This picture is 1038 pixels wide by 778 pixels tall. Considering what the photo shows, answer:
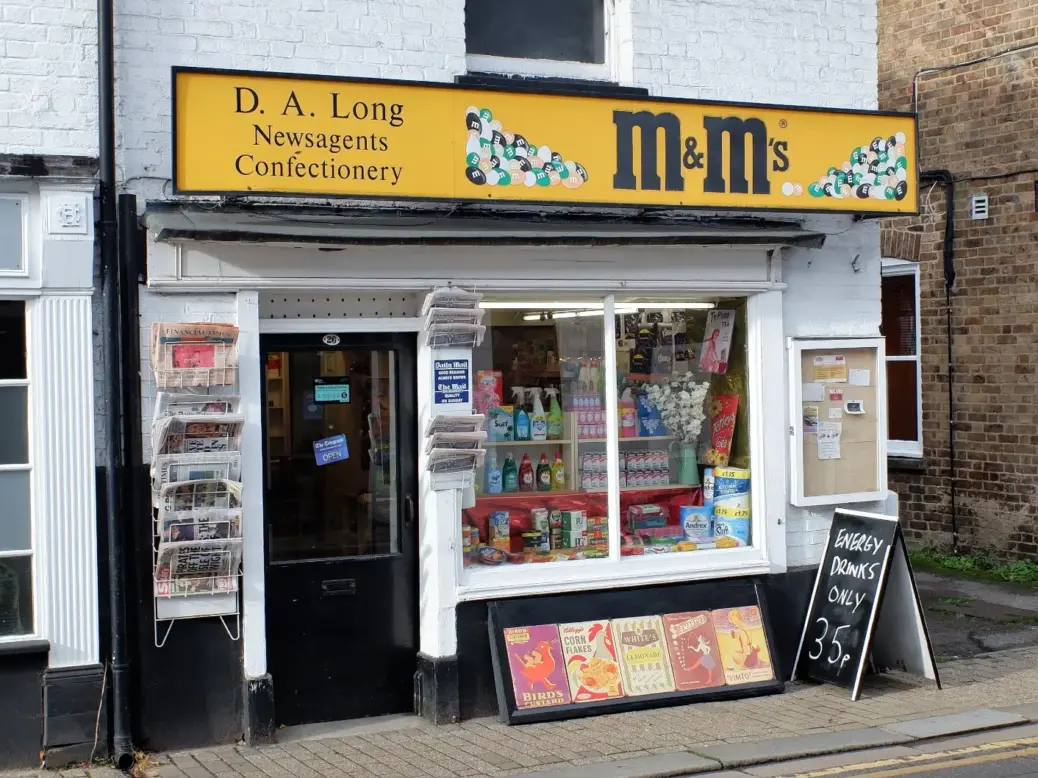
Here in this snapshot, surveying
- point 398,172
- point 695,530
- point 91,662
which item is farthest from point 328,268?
point 695,530

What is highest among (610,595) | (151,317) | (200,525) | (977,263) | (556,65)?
(556,65)

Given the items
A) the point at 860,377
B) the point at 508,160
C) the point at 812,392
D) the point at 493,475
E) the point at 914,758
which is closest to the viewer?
the point at 914,758

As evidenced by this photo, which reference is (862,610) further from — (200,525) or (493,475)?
(200,525)

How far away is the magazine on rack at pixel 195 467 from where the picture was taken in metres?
6.74

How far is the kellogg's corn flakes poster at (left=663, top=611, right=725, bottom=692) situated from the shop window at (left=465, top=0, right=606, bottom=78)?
141 inches

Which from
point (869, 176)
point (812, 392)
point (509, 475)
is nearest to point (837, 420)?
point (812, 392)

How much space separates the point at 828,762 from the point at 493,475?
8.81ft

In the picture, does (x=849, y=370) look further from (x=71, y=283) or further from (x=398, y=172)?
(x=71, y=283)

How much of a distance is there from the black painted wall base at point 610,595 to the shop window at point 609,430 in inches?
13.5

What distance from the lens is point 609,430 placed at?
26.7 ft

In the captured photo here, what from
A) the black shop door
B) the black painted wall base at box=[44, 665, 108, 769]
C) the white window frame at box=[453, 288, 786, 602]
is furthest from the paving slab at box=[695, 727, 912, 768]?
the black painted wall base at box=[44, 665, 108, 769]

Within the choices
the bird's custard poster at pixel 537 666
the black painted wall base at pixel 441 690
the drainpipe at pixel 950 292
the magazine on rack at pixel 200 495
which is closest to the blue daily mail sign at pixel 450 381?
the magazine on rack at pixel 200 495

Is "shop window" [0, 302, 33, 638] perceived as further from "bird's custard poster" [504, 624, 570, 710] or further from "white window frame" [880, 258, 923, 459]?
"white window frame" [880, 258, 923, 459]

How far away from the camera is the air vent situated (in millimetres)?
12320
